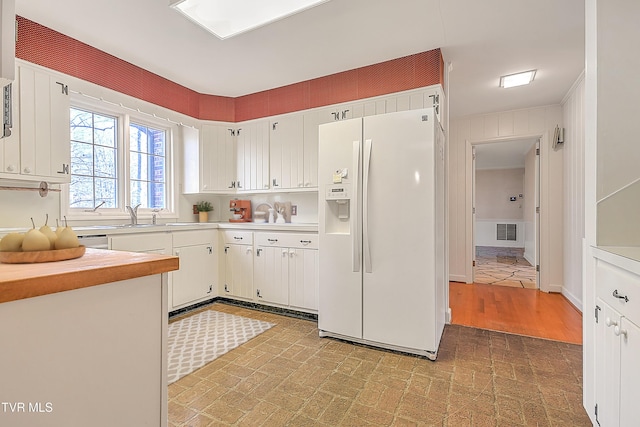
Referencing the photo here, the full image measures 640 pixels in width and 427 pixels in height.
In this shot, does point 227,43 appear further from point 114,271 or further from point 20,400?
point 20,400

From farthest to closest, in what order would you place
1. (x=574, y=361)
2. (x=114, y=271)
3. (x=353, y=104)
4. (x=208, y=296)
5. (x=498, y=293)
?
(x=498, y=293) < (x=208, y=296) < (x=353, y=104) < (x=574, y=361) < (x=114, y=271)

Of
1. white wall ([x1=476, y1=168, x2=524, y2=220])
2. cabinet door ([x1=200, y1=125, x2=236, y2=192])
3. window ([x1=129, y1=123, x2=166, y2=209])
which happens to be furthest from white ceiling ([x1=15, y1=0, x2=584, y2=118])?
white wall ([x1=476, y1=168, x2=524, y2=220])

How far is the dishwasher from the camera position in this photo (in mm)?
2465

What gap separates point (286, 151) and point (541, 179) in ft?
12.0

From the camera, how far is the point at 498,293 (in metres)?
4.26

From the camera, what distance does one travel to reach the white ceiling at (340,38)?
2.37m

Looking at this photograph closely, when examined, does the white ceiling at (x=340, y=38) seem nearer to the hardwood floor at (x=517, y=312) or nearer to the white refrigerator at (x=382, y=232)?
the white refrigerator at (x=382, y=232)

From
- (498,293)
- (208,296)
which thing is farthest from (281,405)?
(498,293)

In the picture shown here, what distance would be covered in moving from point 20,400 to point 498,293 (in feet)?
15.7

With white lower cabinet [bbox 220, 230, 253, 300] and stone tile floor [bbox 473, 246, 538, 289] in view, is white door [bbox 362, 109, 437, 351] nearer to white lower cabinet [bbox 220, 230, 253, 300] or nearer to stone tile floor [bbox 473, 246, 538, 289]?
white lower cabinet [bbox 220, 230, 253, 300]

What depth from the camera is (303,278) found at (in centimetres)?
321

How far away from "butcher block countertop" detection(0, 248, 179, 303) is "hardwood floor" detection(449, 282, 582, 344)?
10.1 ft

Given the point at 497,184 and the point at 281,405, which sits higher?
the point at 497,184

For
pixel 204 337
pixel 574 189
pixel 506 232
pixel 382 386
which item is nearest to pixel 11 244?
pixel 382 386
